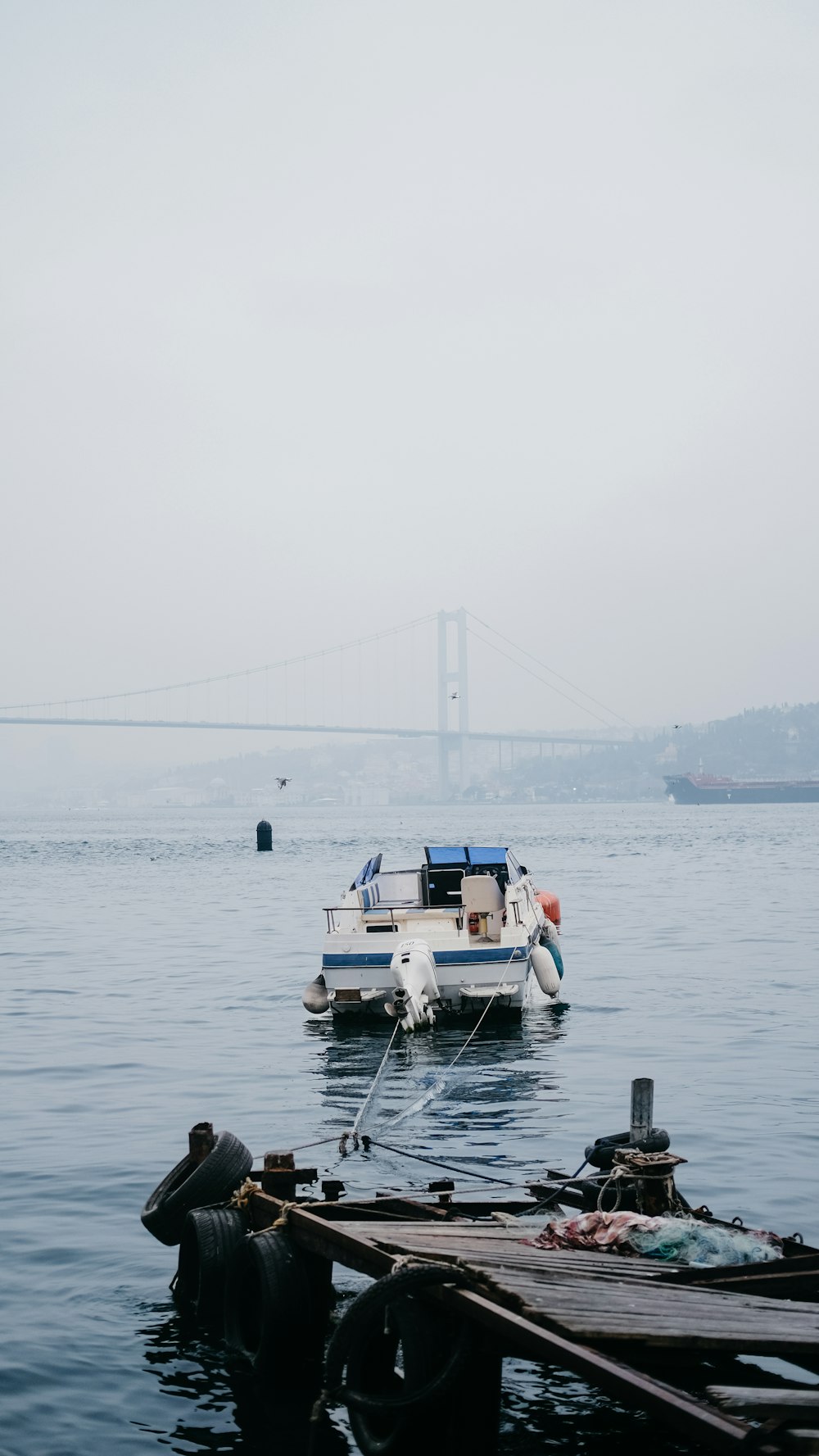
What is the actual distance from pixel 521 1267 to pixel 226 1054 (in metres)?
10.9

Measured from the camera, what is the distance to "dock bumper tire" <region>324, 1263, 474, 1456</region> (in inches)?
239

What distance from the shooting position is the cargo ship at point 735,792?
189m

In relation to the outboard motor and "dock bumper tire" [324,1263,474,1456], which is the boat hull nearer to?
the outboard motor

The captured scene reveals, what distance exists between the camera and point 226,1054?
17078 mm

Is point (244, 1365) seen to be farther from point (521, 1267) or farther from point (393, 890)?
point (393, 890)

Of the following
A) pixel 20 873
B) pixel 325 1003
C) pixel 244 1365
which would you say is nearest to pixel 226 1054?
pixel 325 1003

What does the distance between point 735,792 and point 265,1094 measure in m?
183

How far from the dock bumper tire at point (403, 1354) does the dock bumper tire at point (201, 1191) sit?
2271 millimetres

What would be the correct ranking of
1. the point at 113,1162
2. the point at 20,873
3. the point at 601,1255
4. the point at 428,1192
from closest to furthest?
the point at 601,1255
the point at 428,1192
the point at 113,1162
the point at 20,873

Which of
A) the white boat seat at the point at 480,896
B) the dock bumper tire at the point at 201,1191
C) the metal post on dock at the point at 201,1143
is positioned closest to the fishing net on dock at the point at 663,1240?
the dock bumper tire at the point at 201,1191

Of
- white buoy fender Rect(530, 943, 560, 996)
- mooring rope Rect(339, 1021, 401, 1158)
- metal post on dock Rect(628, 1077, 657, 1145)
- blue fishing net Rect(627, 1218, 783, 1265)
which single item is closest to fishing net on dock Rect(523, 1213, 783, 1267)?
blue fishing net Rect(627, 1218, 783, 1265)

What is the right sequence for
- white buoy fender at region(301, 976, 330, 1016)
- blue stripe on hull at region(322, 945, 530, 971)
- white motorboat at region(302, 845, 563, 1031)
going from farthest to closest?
white buoy fender at region(301, 976, 330, 1016)
blue stripe on hull at region(322, 945, 530, 971)
white motorboat at region(302, 845, 563, 1031)

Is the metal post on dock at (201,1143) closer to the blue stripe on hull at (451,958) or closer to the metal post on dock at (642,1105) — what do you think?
the metal post on dock at (642,1105)

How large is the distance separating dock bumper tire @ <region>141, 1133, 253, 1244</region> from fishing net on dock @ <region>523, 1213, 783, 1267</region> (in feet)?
7.05
